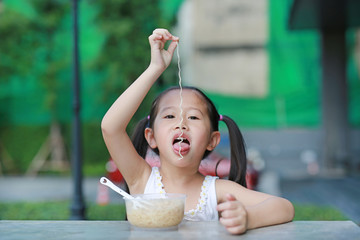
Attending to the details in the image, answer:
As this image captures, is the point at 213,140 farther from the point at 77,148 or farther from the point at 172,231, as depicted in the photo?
the point at 77,148

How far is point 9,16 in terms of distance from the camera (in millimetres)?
12234

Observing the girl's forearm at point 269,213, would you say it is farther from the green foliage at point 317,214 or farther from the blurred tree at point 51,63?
the blurred tree at point 51,63

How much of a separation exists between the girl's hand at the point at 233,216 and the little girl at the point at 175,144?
221mm

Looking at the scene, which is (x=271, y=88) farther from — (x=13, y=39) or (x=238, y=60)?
(x=13, y=39)

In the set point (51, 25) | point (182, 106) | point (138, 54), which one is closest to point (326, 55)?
point (138, 54)

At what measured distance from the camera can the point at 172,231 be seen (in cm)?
127

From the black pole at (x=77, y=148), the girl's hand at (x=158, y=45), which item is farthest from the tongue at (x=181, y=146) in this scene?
the black pole at (x=77, y=148)

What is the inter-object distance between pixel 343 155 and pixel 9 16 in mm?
8806

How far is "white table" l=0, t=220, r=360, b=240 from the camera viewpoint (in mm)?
1203

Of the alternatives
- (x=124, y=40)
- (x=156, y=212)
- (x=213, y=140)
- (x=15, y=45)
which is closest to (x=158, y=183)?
(x=213, y=140)

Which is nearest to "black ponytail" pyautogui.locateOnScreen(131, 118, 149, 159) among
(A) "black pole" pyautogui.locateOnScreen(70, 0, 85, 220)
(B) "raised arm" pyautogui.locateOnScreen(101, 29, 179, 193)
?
(B) "raised arm" pyautogui.locateOnScreen(101, 29, 179, 193)

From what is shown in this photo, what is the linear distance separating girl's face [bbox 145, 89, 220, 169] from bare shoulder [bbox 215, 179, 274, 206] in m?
0.13

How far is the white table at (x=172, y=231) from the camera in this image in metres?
1.20

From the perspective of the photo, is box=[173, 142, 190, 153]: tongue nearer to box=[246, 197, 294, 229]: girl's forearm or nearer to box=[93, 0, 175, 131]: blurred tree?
box=[246, 197, 294, 229]: girl's forearm
